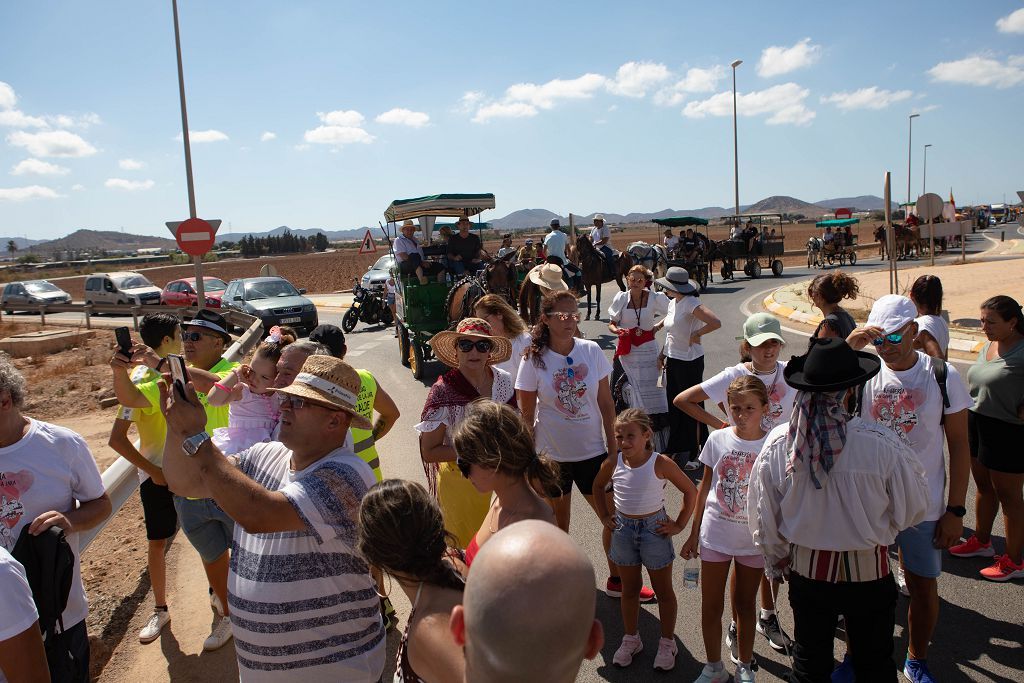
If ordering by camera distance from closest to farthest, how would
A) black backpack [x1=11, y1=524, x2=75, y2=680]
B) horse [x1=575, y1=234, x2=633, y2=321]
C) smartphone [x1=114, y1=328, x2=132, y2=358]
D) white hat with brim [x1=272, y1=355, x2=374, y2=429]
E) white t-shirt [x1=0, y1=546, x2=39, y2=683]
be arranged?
1. white t-shirt [x1=0, y1=546, x2=39, y2=683]
2. white hat with brim [x1=272, y1=355, x2=374, y2=429]
3. black backpack [x1=11, y1=524, x2=75, y2=680]
4. smartphone [x1=114, y1=328, x2=132, y2=358]
5. horse [x1=575, y1=234, x2=633, y2=321]

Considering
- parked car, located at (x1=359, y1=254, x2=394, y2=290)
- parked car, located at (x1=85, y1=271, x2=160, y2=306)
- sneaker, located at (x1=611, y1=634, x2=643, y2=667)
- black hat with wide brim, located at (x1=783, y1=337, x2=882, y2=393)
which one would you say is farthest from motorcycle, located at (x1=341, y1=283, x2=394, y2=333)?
black hat with wide brim, located at (x1=783, y1=337, x2=882, y2=393)

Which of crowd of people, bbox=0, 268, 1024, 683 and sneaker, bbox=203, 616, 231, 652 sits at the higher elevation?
crowd of people, bbox=0, 268, 1024, 683

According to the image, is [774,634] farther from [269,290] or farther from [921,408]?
[269,290]

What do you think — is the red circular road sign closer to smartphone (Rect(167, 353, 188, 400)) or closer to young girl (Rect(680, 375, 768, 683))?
smartphone (Rect(167, 353, 188, 400))

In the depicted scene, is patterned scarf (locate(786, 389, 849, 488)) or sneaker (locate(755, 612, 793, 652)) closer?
patterned scarf (locate(786, 389, 849, 488))

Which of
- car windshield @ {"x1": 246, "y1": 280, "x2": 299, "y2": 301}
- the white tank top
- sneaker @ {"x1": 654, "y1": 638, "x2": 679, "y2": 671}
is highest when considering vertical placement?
car windshield @ {"x1": 246, "y1": 280, "x2": 299, "y2": 301}

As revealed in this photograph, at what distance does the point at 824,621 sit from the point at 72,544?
10.5 feet

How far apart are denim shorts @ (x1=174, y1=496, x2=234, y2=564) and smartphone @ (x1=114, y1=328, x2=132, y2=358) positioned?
990 mm

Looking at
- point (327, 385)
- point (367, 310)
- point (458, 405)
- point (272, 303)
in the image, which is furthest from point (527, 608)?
point (367, 310)

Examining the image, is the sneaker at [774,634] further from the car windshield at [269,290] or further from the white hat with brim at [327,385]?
the car windshield at [269,290]

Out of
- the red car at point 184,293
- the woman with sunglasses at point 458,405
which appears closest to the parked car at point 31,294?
the red car at point 184,293

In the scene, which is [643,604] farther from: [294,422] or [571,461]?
[294,422]

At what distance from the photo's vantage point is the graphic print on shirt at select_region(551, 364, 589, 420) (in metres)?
4.44

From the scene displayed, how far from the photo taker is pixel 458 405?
389 cm
